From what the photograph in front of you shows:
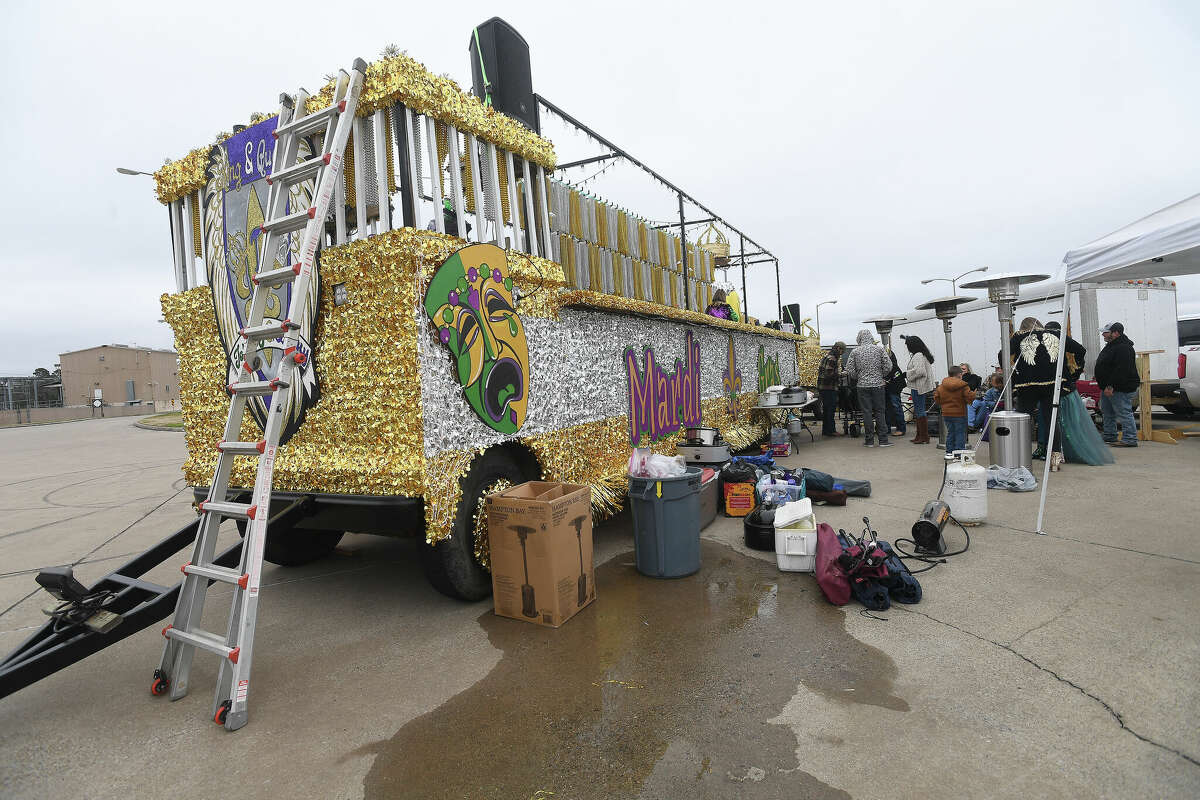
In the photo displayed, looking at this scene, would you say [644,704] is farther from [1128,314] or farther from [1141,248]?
[1128,314]

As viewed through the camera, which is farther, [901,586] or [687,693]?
[901,586]

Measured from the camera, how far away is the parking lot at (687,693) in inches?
87.0

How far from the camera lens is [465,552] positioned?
12.4ft

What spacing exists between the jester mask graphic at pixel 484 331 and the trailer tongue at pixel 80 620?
1.58m

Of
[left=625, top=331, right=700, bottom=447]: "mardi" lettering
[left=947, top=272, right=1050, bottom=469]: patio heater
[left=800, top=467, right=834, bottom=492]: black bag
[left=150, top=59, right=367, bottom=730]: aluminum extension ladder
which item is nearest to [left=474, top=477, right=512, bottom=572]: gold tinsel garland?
A: [left=150, top=59, right=367, bottom=730]: aluminum extension ladder

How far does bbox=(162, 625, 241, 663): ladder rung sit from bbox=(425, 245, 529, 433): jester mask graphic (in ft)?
5.71

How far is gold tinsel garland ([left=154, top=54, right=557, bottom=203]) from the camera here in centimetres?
340

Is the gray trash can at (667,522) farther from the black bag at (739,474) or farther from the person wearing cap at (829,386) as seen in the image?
the person wearing cap at (829,386)

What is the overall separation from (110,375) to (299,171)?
6314 cm

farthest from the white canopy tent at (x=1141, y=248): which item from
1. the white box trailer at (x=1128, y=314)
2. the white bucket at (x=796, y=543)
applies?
the white box trailer at (x=1128, y=314)

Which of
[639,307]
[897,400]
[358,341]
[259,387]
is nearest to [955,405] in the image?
[897,400]

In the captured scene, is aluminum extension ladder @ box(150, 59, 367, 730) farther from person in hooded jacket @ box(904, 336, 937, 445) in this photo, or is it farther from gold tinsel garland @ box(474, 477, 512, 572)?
person in hooded jacket @ box(904, 336, 937, 445)

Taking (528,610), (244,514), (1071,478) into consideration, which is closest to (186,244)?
(244,514)

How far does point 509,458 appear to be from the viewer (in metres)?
4.23
